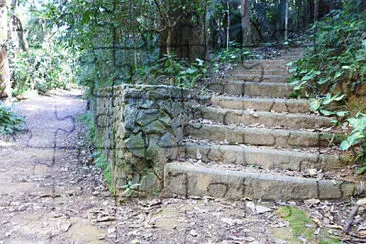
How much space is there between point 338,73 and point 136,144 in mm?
1786

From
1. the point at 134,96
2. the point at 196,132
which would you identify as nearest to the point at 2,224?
the point at 134,96

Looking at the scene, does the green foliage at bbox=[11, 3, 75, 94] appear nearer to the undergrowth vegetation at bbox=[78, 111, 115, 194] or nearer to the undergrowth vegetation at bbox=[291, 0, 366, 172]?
the undergrowth vegetation at bbox=[78, 111, 115, 194]

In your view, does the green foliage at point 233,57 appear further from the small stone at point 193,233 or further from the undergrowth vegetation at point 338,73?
the small stone at point 193,233

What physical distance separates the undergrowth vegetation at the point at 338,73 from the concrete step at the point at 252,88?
125mm

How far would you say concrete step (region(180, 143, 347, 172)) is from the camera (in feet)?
6.52

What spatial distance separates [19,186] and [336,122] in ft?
8.57

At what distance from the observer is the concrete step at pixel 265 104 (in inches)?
104

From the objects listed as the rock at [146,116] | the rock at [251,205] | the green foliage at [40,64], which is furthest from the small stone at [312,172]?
the green foliage at [40,64]

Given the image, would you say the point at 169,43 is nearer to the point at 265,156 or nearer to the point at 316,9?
the point at 265,156

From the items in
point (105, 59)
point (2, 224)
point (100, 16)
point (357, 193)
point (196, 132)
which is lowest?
point (2, 224)

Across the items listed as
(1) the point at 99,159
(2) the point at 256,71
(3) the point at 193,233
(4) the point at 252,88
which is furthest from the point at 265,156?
(2) the point at 256,71

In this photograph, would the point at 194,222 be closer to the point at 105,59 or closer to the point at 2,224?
the point at 2,224

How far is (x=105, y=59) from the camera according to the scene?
3.77 meters

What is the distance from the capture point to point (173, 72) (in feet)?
10.9
